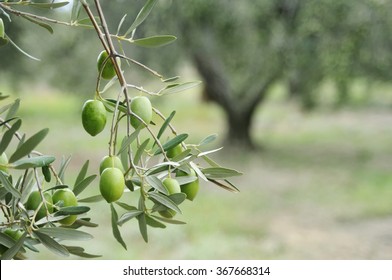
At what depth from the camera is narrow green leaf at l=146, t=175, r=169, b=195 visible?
473 mm

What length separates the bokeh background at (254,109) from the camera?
15.7 feet

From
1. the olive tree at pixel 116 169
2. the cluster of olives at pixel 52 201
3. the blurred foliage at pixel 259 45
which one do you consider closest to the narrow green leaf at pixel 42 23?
the olive tree at pixel 116 169

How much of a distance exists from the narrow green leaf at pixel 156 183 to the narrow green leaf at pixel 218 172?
0.14 feet

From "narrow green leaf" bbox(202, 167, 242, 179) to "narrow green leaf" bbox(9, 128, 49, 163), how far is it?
0.14m

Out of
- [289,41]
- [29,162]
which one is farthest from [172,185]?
[289,41]

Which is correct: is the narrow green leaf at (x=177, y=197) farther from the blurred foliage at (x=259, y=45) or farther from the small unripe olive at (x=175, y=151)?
the blurred foliage at (x=259, y=45)

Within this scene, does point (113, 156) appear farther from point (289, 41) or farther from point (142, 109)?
point (289, 41)

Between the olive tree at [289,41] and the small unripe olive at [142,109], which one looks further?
the olive tree at [289,41]

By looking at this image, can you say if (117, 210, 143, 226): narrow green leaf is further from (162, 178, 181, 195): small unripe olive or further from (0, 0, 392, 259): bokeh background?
(0, 0, 392, 259): bokeh background

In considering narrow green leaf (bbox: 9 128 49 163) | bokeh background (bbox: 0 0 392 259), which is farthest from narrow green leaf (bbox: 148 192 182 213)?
bokeh background (bbox: 0 0 392 259)

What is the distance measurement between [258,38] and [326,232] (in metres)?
2.12

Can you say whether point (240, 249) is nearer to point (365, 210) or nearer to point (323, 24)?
point (365, 210)

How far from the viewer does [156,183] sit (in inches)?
18.7

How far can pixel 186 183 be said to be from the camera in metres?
0.51
